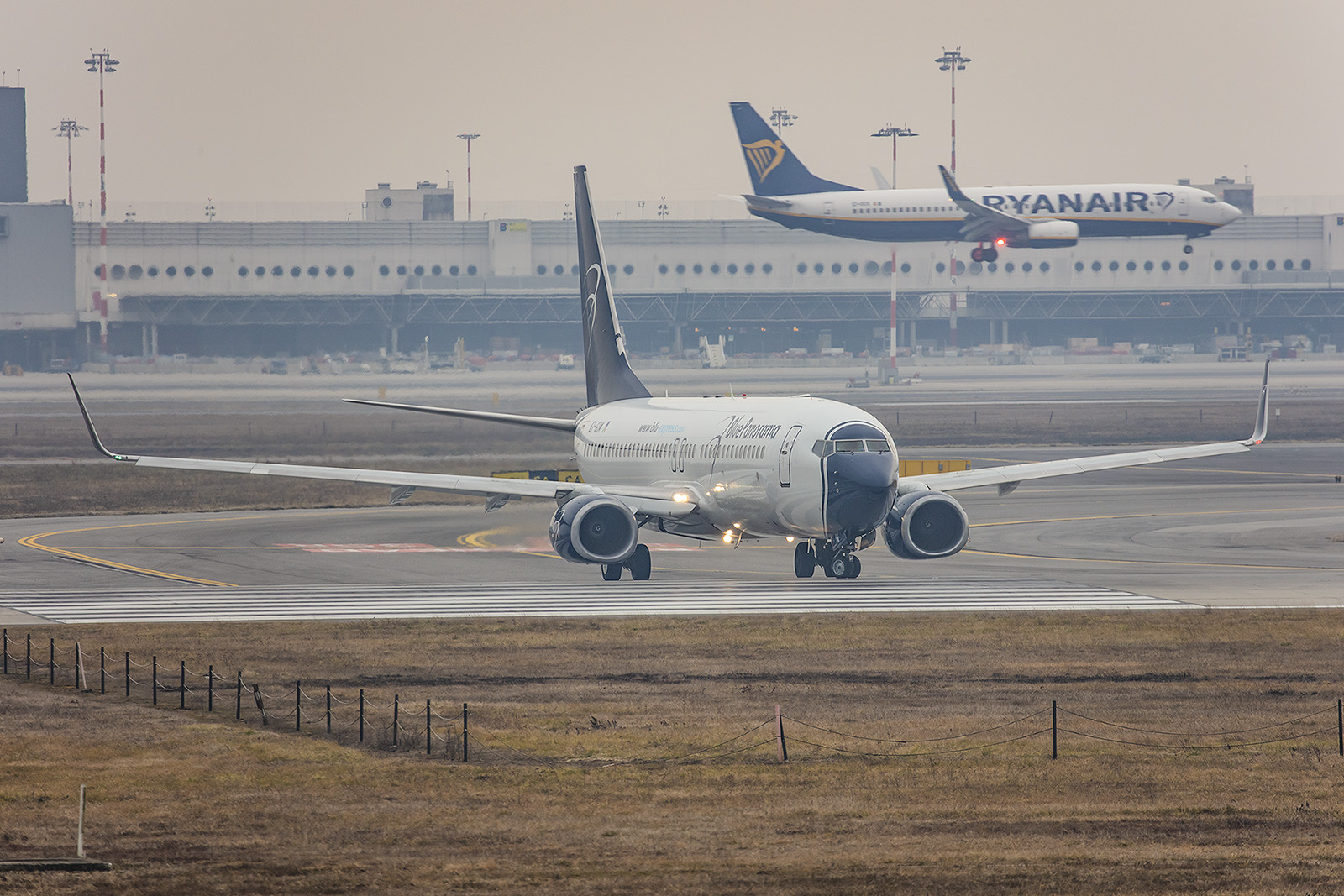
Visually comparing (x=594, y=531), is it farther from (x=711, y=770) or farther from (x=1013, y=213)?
(x=1013, y=213)

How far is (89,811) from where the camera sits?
21.3 metres

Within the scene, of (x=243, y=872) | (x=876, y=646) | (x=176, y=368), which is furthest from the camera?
(x=176, y=368)

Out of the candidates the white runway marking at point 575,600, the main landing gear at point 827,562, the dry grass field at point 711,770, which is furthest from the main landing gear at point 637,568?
the dry grass field at point 711,770

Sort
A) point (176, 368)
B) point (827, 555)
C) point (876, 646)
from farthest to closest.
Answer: point (176, 368)
point (827, 555)
point (876, 646)

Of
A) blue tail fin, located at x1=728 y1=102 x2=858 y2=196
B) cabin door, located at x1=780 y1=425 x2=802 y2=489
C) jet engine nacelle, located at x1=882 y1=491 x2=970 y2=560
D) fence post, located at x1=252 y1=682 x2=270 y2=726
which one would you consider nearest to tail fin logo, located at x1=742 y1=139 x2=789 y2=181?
blue tail fin, located at x1=728 y1=102 x2=858 y2=196

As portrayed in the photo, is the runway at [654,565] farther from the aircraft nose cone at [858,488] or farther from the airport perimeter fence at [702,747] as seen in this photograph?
the airport perimeter fence at [702,747]

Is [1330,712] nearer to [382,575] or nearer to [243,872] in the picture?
[243,872]

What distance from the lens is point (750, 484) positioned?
4362 cm

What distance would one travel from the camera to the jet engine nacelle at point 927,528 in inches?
1730

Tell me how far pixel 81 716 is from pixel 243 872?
1086cm

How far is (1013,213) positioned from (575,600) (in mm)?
104572

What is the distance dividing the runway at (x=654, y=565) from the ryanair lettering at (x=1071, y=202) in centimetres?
7102

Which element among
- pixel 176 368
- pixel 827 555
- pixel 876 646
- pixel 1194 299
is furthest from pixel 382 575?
pixel 1194 299

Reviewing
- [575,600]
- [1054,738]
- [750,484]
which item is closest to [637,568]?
[575,600]
